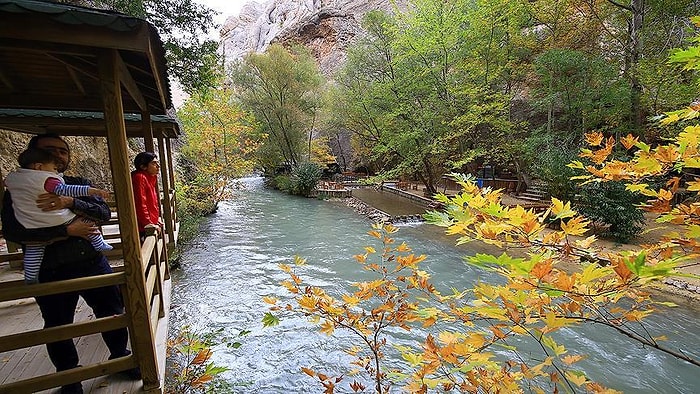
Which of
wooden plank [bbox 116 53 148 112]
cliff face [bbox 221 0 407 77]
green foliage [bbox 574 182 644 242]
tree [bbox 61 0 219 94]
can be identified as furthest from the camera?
cliff face [bbox 221 0 407 77]

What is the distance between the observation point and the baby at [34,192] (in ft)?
5.43

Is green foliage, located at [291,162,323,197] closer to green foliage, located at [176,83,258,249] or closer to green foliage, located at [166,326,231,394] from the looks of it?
green foliage, located at [176,83,258,249]

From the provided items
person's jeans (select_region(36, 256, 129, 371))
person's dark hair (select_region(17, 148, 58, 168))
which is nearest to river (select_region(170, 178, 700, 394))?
person's jeans (select_region(36, 256, 129, 371))

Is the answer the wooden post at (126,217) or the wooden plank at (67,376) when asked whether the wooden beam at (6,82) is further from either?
the wooden plank at (67,376)

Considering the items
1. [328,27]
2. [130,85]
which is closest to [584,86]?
[130,85]

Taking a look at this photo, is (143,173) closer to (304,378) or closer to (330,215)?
(304,378)

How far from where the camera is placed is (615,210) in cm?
784

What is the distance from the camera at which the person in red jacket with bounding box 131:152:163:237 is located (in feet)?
10.1

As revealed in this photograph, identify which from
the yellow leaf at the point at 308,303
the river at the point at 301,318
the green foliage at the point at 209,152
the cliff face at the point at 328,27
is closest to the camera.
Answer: the yellow leaf at the point at 308,303

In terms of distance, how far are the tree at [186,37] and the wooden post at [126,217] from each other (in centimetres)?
816

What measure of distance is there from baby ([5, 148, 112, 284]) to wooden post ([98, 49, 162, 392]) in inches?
9.5

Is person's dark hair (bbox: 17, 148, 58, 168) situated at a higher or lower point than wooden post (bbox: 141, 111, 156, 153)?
lower

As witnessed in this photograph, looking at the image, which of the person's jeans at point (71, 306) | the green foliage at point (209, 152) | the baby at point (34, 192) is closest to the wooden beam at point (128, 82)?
the baby at point (34, 192)

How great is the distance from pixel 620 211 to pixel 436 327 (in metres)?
6.17
